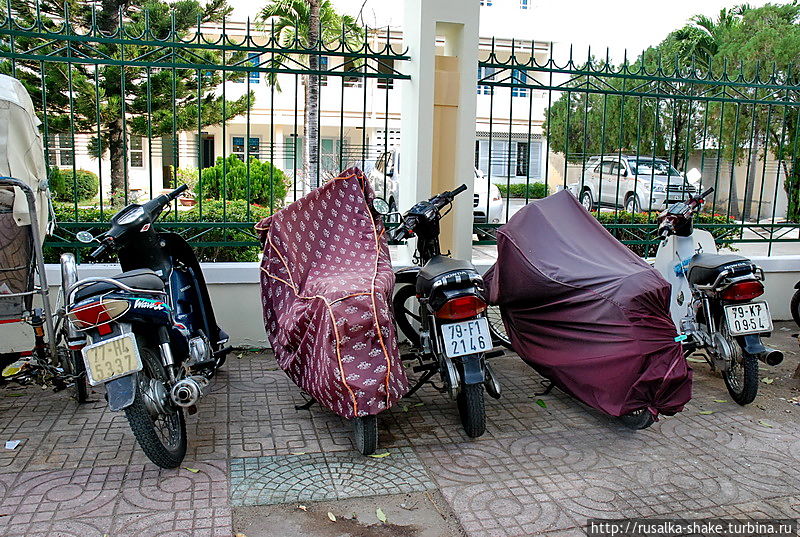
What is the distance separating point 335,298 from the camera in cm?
355

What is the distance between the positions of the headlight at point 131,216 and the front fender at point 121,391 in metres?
1.19

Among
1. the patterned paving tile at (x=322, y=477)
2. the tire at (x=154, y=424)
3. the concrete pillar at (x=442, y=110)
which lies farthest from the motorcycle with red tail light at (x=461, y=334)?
the concrete pillar at (x=442, y=110)

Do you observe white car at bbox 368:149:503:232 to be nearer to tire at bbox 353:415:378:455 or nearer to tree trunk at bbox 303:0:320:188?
tree trunk at bbox 303:0:320:188

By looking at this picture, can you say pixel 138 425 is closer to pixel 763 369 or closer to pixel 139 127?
pixel 763 369

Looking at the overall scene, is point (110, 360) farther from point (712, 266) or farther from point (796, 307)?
point (796, 307)

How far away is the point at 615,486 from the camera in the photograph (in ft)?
11.3

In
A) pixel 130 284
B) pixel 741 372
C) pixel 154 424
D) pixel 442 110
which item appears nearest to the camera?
pixel 130 284

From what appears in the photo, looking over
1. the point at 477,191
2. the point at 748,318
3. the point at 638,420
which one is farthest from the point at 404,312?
the point at 477,191

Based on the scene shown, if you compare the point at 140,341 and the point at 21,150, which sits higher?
the point at 21,150

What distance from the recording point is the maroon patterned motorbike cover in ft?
11.5

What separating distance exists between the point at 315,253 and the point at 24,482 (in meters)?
1.94

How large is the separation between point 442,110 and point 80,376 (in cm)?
346

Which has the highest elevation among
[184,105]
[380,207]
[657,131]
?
[184,105]

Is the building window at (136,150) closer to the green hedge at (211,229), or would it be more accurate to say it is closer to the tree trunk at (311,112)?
the tree trunk at (311,112)
